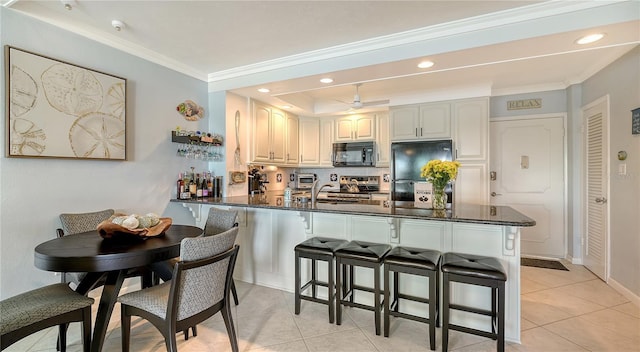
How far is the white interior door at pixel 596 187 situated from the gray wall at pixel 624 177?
0.43 feet

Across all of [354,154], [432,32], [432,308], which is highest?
[432,32]

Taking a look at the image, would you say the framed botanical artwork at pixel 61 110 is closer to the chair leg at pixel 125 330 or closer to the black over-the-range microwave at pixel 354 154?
the chair leg at pixel 125 330

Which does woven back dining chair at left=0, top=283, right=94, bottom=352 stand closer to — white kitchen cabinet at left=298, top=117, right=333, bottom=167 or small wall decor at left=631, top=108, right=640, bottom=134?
white kitchen cabinet at left=298, top=117, right=333, bottom=167

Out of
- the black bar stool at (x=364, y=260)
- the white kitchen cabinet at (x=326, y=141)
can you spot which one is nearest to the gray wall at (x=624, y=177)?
the black bar stool at (x=364, y=260)

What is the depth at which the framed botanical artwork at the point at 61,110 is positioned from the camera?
6.76 ft

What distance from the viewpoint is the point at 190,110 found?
132 inches

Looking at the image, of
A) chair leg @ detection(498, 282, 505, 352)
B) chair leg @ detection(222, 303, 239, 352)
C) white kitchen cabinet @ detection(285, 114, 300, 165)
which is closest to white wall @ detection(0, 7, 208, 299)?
white kitchen cabinet @ detection(285, 114, 300, 165)

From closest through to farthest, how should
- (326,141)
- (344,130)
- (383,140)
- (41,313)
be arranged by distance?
1. (41,313)
2. (383,140)
3. (344,130)
4. (326,141)

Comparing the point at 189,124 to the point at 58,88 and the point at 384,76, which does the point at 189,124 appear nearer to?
the point at 58,88

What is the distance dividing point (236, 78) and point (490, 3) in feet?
8.61

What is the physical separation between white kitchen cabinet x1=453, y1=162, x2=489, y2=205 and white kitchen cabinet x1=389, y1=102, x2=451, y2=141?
556mm

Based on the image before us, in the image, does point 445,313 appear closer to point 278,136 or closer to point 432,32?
point 432,32

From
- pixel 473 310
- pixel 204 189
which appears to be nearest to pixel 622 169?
pixel 473 310

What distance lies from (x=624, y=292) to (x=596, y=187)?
116cm
